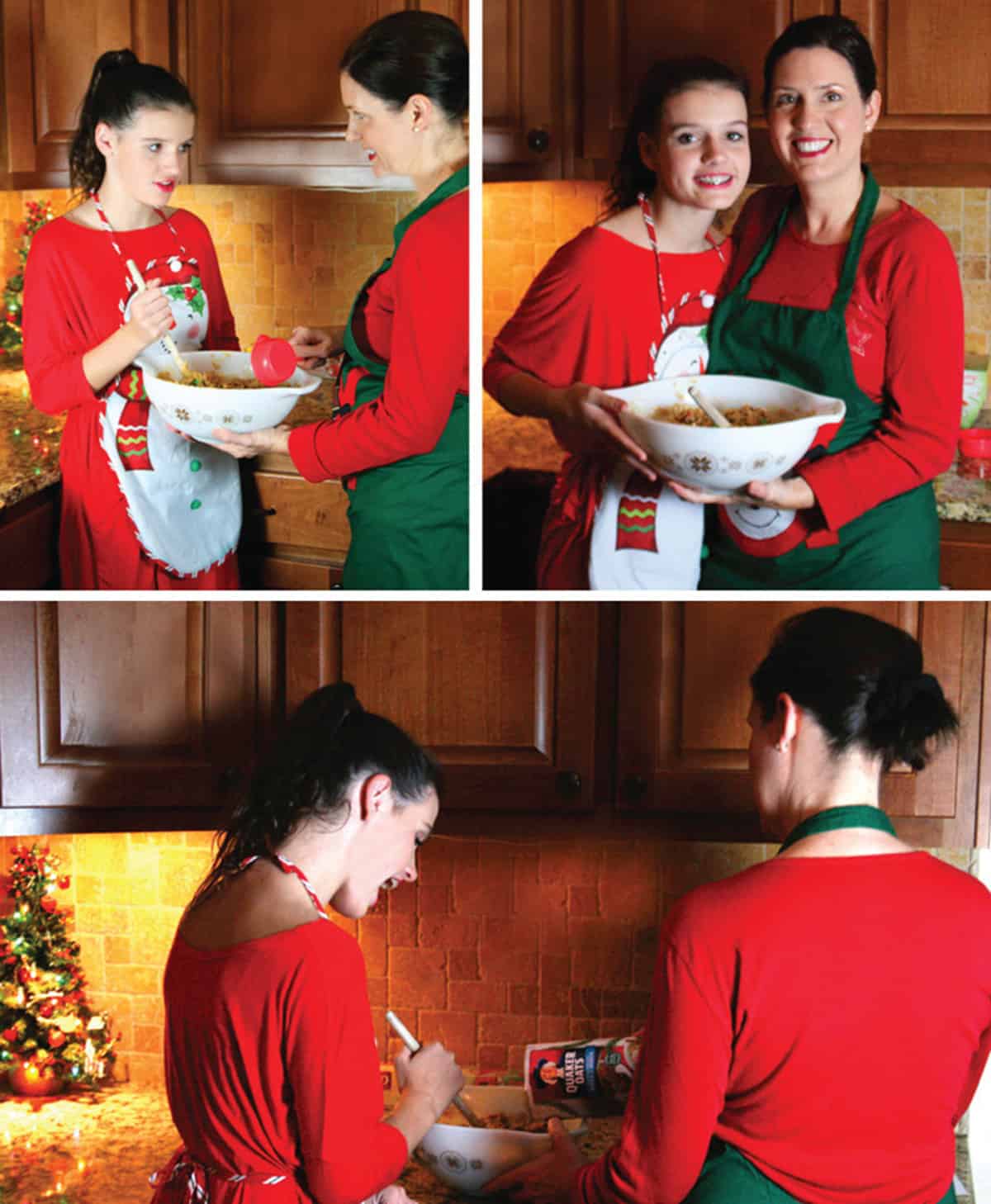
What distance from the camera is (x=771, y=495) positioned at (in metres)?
1.86

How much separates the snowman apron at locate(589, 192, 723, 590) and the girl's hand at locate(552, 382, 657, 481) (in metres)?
0.02

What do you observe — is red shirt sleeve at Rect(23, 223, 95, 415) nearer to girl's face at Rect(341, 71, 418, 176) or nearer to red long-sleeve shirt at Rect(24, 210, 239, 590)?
red long-sleeve shirt at Rect(24, 210, 239, 590)

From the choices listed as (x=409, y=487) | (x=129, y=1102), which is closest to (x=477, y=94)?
(x=409, y=487)

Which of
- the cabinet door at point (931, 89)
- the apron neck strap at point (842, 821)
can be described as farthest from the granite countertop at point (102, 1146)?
the cabinet door at point (931, 89)

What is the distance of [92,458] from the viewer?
1.96m

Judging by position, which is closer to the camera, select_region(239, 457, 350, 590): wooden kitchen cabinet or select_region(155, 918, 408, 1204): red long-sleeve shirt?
select_region(155, 918, 408, 1204): red long-sleeve shirt

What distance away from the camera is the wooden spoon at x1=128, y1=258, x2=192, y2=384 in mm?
1897

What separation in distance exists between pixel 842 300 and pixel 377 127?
2.16ft

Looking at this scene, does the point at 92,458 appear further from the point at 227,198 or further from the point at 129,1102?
the point at 129,1102

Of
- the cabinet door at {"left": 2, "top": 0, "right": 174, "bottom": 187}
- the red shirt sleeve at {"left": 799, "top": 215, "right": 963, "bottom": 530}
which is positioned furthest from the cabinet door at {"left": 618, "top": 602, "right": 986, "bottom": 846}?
the cabinet door at {"left": 2, "top": 0, "right": 174, "bottom": 187}

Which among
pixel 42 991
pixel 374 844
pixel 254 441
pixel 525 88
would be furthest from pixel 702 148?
pixel 42 991

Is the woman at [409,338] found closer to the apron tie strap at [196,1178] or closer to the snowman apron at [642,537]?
the snowman apron at [642,537]

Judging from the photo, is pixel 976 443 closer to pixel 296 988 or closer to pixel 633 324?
pixel 633 324

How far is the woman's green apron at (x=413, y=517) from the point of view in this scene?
1969 millimetres
